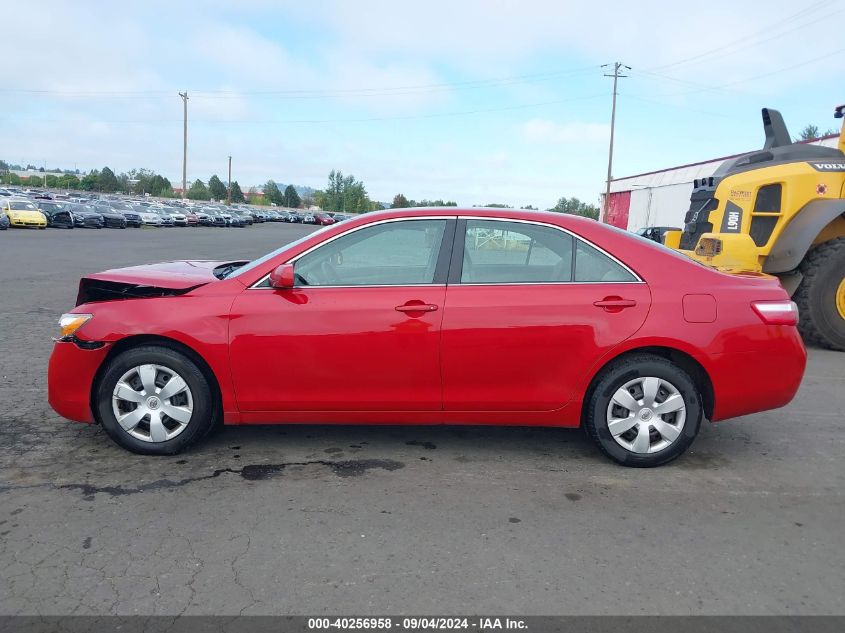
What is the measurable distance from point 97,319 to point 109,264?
1487 cm

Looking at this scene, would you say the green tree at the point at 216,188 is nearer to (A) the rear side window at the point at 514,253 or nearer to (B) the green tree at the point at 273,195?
(B) the green tree at the point at 273,195

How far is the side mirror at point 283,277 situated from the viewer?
4.00 m

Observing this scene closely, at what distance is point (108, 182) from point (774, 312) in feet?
508

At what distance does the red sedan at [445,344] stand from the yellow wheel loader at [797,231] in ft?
13.9

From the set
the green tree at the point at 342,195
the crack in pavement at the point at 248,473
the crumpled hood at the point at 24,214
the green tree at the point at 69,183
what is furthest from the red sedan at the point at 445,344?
the green tree at the point at 69,183

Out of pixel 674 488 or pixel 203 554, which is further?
pixel 674 488

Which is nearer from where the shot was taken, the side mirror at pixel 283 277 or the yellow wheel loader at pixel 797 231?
the side mirror at pixel 283 277

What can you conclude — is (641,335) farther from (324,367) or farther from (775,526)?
(324,367)

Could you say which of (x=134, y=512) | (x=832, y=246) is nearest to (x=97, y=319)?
(x=134, y=512)

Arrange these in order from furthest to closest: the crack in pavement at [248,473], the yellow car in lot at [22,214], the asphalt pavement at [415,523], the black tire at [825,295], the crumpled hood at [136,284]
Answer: the yellow car in lot at [22,214] < the black tire at [825,295] < the crumpled hood at [136,284] < the crack in pavement at [248,473] < the asphalt pavement at [415,523]

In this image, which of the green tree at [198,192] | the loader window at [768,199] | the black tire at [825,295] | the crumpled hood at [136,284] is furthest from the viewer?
the green tree at [198,192]

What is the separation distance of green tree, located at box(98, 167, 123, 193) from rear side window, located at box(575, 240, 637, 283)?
15116 cm

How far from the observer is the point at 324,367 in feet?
13.3
